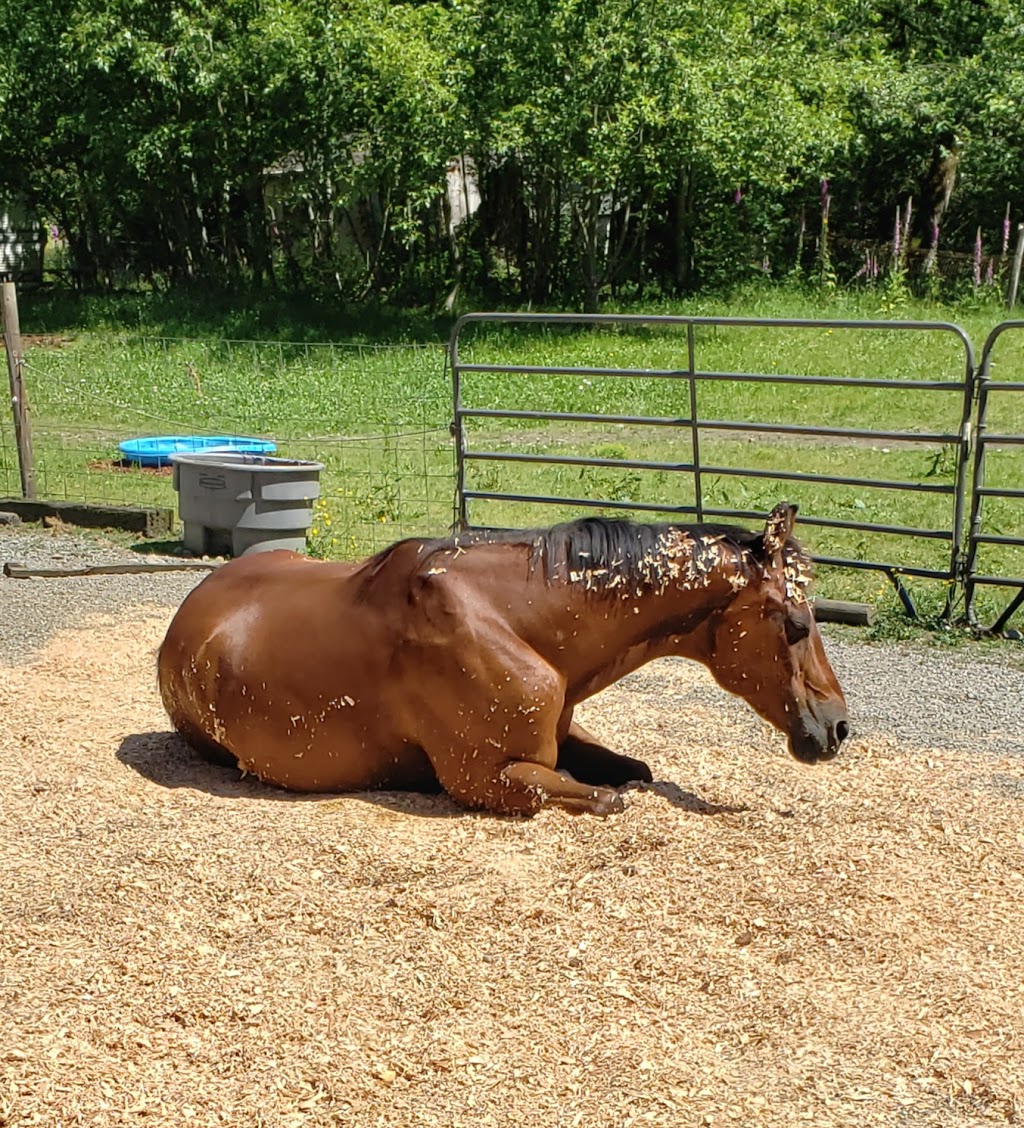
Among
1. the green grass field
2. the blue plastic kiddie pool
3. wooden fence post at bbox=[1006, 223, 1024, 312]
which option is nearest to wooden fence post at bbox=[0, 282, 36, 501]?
the green grass field

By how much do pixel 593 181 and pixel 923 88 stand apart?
24.8ft

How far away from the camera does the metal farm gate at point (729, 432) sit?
782cm

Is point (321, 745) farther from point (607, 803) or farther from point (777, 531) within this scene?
point (777, 531)

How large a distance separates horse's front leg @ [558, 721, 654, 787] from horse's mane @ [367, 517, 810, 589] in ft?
2.13

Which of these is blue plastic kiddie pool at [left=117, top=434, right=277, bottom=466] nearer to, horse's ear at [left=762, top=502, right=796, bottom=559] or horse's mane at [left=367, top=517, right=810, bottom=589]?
horse's mane at [left=367, top=517, right=810, bottom=589]

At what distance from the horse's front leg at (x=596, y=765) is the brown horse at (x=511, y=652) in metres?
0.11

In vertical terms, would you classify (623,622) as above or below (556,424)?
above

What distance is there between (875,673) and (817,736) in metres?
2.26

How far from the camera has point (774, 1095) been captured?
3.26m

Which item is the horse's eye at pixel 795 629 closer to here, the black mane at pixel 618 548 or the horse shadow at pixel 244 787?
the black mane at pixel 618 548

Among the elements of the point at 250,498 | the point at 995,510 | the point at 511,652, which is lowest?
the point at 995,510

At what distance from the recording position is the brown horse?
A: 4.69 metres

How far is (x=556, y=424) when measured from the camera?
14094 mm

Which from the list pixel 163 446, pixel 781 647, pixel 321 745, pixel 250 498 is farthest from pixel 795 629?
pixel 163 446
